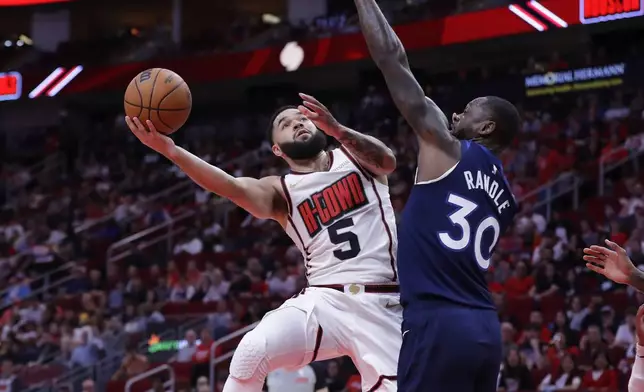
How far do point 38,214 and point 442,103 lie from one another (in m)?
9.00

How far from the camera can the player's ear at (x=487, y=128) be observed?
15.1 ft

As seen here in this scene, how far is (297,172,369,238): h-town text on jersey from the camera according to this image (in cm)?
612

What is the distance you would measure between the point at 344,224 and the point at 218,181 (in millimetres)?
804

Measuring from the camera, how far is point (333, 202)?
613 cm

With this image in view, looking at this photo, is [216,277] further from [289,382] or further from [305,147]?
[305,147]

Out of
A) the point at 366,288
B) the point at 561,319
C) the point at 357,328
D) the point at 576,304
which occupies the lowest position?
the point at 561,319

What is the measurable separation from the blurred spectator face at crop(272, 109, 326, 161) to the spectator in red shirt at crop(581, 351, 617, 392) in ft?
19.8

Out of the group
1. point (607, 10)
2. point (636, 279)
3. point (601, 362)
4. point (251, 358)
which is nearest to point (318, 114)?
point (251, 358)

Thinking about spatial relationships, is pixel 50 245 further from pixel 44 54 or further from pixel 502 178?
pixel 502 178

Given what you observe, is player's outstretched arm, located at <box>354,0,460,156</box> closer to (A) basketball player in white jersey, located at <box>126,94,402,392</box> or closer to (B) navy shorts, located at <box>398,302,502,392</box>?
(B) navy shorts, located at <box>398,302,502,392</box>

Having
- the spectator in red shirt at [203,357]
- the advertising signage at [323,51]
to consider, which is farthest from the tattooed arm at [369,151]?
the advertising signage at [323,51]

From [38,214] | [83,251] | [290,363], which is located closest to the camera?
[290,363]

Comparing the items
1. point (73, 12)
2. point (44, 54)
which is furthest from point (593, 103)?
point (73, 12)

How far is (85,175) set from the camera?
2392 centimetres
